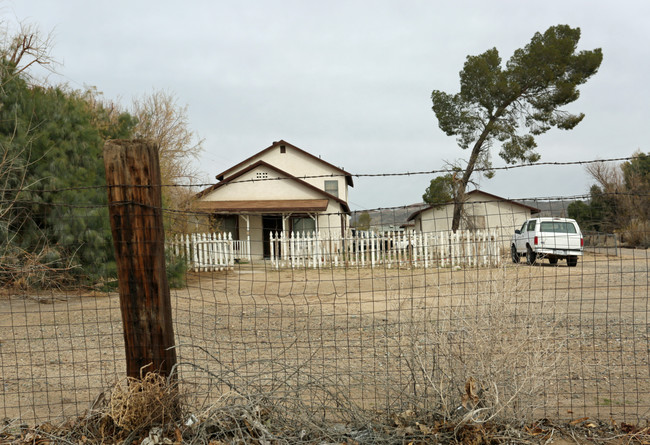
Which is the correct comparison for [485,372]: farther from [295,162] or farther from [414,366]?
[295,162]

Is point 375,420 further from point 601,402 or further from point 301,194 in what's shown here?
point 301,194

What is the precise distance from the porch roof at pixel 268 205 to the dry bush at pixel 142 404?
72.6 ft

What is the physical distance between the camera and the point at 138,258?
3996 millimetres

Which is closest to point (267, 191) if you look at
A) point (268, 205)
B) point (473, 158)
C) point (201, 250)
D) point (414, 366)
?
point (268, 205)

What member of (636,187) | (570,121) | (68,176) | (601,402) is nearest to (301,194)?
(570,121)

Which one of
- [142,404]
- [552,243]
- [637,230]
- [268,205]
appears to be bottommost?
[142,404]

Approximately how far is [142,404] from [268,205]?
81.6 ft

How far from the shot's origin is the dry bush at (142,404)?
376 cm

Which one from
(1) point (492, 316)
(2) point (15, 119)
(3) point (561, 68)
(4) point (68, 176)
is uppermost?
(3) point (561, 68)

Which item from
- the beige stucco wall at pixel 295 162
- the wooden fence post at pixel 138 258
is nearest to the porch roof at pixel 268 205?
the beige stucco wall at pixel 295 162

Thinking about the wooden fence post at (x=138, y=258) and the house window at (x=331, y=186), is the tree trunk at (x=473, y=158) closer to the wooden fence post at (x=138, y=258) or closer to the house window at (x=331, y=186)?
the house window at (x=331, y=186)

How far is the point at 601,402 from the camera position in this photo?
4.96 metres

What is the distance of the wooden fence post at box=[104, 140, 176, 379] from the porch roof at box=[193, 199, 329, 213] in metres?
21.8

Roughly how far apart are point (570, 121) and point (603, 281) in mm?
17377
